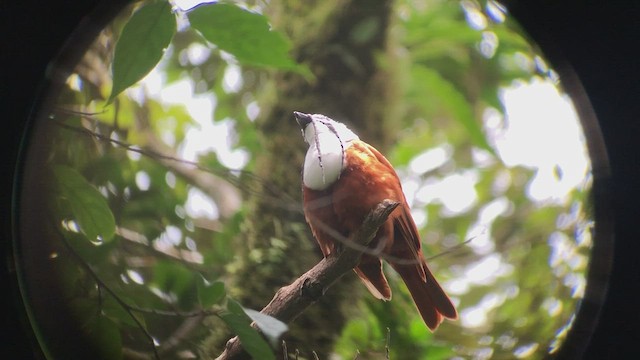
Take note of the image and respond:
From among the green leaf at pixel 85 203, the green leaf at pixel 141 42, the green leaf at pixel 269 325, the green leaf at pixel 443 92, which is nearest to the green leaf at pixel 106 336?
the green leaf at pixel 85 203

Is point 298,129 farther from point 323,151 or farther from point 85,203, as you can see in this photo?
point 85,203

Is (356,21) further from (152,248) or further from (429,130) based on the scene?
(152,248)

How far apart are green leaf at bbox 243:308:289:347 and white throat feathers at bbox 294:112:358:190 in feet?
0.62

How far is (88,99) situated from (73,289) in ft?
0.92

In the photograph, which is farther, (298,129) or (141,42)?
(298,129)

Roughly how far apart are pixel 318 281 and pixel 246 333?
0.12 m

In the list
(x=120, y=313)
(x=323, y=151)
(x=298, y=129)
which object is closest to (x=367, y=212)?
(x=323, y=151)

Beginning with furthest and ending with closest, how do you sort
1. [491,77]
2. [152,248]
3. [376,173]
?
[491,77] < [152,248] < [376,173]

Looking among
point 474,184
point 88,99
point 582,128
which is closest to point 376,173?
A: point 474,184

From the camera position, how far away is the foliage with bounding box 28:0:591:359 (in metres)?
0.90

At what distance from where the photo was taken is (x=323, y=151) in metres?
0.88

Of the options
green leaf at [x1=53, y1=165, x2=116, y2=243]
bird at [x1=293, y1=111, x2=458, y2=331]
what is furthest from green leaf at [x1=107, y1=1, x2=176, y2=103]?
bird at [x1=293, y1=111, x2=458, y2=331]

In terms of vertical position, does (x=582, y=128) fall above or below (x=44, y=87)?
below

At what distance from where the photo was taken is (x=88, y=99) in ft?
3.17
